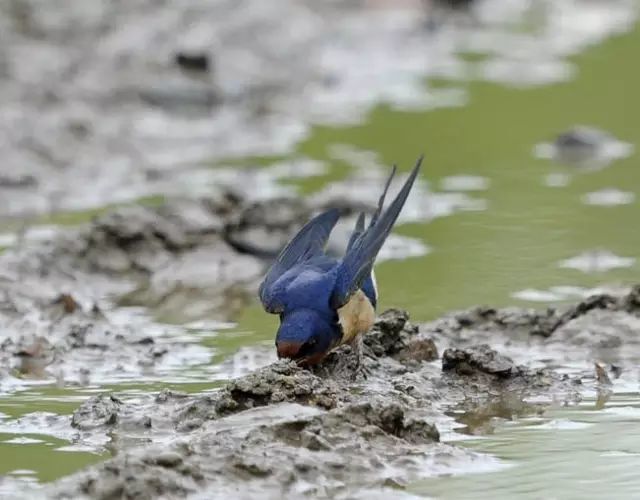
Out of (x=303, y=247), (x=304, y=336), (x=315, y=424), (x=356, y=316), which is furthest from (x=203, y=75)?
(x=315, y=424)

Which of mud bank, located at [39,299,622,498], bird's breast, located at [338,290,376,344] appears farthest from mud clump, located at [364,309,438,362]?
bird's breast, located at [338,290,376,344]

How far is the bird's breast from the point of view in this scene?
17.8ft

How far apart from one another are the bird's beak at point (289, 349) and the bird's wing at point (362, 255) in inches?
8.1

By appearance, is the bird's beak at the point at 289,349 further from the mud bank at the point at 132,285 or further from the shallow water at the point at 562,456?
the mud bank at the point at 132,285

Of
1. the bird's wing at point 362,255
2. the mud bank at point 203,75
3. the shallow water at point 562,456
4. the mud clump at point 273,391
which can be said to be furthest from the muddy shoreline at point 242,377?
the mud bank at point 203,75

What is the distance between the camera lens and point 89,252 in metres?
7.84

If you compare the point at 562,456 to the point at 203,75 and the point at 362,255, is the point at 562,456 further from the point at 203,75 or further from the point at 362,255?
the point at 203,75

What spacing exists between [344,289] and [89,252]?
8.78 feet

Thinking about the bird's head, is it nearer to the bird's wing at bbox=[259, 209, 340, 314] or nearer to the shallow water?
the bird's wing at bbox=[259, 209, 340, 314]

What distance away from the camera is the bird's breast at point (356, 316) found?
17.8ft

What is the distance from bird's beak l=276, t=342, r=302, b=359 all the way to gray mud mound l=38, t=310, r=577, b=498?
16 cm

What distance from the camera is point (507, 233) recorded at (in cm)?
823

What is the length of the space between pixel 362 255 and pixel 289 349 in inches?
22.0

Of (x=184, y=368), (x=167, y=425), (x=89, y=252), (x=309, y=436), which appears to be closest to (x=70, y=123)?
(x=89, y=252)
